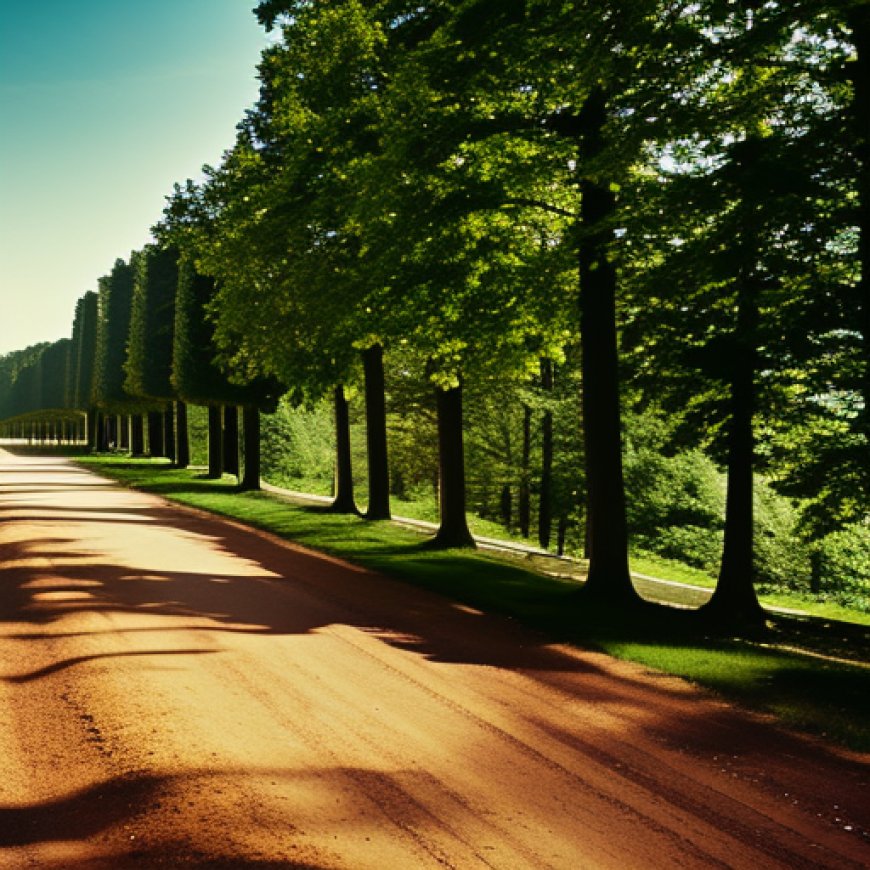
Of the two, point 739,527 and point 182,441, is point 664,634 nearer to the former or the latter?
point 739,527

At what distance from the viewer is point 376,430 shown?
24.6 meters

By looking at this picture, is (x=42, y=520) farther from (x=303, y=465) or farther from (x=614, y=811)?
(x=303, y=465)

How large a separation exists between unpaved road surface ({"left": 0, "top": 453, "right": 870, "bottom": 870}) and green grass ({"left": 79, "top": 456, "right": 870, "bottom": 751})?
1.98ft

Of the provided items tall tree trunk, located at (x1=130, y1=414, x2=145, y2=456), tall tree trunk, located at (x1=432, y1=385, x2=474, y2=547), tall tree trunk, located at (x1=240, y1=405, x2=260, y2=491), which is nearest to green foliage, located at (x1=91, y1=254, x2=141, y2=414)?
tall tree trunk, located at (x1=130, y1=414, x2=145, y2=456)

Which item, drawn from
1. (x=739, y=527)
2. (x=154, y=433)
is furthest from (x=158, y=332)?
(x=739, y=527)

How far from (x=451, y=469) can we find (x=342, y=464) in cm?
834

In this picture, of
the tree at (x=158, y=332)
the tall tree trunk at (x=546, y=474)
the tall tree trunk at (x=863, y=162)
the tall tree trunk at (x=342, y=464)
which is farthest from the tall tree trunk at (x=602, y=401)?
the tree at (x=158, y=332)

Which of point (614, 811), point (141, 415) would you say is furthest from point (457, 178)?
point (141, 415)

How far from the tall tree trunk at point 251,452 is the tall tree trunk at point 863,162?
26.3 m

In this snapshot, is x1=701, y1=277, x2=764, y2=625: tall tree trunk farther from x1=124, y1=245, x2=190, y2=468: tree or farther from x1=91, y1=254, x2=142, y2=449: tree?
x1=91, y1=254, x2=142, y2=449: tree

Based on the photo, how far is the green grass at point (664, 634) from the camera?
9016 millimetres

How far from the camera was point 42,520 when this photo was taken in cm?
2111

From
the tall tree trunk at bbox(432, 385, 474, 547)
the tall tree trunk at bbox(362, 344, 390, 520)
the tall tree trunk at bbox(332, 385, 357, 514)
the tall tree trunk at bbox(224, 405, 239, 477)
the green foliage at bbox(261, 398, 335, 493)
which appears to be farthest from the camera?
the green foliage at bbox(261, 398, 335, 493)

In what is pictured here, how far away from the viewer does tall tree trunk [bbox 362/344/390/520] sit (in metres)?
24.7
